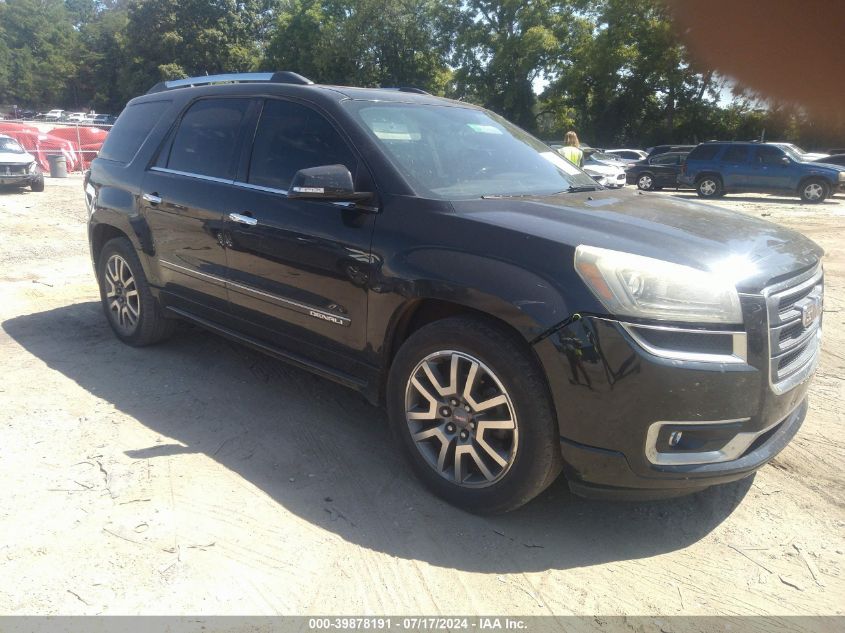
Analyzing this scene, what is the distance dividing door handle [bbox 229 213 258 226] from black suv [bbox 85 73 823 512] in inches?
0.5

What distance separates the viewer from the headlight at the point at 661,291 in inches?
97.6

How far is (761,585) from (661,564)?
0.37 m

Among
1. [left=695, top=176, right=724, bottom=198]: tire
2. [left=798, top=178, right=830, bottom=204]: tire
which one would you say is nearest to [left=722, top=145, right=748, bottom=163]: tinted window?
[left=695, top=176, right=724, bottom=198]: tire

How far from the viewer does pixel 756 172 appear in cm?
1967

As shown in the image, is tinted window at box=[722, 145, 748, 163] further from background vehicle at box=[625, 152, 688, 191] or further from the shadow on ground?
the shadow on ground

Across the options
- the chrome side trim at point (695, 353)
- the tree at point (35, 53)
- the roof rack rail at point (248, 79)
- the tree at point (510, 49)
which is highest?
the tree at point (35, 53)

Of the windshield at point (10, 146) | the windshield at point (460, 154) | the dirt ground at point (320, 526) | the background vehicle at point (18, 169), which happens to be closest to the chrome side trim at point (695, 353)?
the dirt ground at point (320, 526)

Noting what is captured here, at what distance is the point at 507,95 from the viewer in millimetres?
41094

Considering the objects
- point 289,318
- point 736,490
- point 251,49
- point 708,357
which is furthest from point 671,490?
point 251,49

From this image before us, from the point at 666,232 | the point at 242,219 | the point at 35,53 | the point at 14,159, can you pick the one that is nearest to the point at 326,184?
the point at 242,219

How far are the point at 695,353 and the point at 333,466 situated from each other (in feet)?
6.26

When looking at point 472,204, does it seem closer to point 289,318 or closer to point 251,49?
point 289,318

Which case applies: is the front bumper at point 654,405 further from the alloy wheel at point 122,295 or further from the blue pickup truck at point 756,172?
the blue pickup truck at point 756,172

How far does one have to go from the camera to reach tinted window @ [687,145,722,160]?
2052cm
